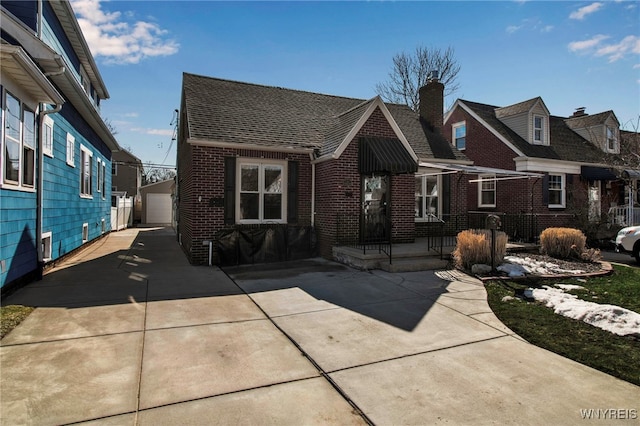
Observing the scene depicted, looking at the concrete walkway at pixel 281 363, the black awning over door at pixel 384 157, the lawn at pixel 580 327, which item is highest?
the black awning over door at pixel 384 157

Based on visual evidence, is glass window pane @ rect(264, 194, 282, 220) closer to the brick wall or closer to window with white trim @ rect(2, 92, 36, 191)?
the brick wall

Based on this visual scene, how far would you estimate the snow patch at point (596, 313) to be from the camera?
190 inches

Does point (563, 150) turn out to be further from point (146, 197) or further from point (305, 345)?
point (146, 197)

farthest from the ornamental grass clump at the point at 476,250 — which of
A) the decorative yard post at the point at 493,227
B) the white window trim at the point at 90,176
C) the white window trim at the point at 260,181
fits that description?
the white window trim at the point at 90,176

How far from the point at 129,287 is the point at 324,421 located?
5612mm

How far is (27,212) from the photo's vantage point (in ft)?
23.1

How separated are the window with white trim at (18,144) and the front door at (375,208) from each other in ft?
25.3

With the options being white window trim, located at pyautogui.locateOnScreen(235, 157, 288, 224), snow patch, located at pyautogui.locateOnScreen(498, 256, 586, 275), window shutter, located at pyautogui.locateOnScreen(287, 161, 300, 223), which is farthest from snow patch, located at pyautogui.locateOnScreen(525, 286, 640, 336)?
white window trim, located at pyautogui.locateOnScreen(235, 157, 288, 224)

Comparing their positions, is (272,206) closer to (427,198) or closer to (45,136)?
(45,136)

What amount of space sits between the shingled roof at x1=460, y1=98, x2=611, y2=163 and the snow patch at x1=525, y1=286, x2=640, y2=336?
1196 cm

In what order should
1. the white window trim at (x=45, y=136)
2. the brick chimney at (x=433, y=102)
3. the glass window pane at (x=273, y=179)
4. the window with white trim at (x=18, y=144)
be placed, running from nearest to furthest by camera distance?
the window with white trim at (x=18, y=144) → the white window trim at (x=45, y=136) → the glass window pane at (x=273, y=179) → the brick chimney at (x=433, y=102)

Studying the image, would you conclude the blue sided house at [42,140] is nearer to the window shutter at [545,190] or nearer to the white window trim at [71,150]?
the white window trim at [71,150]

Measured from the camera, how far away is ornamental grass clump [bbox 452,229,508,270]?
8.53 meters

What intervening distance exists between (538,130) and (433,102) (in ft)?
20.3
